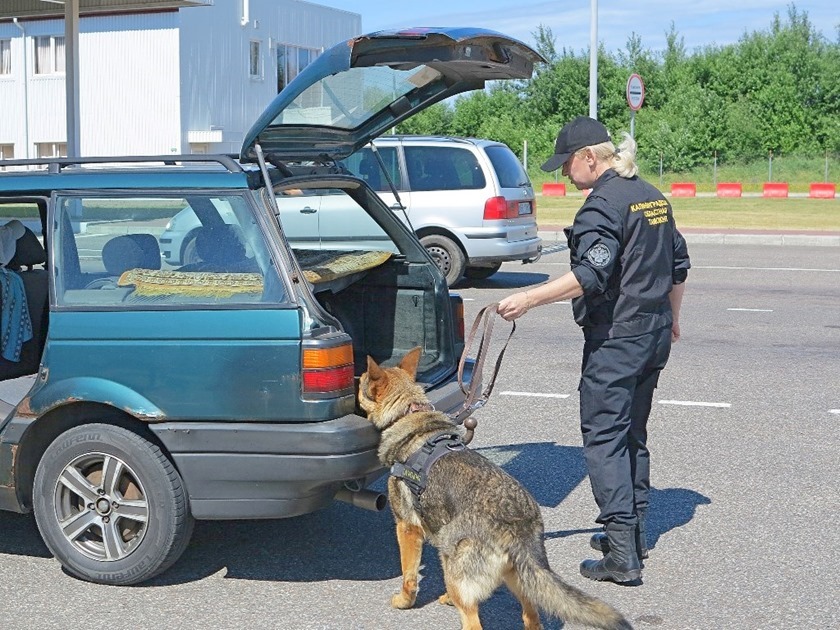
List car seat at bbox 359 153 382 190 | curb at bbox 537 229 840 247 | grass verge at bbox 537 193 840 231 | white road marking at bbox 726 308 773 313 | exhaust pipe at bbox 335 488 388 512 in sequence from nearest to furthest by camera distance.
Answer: exhaust pipe at bbox 335 488 388 512 → white road marking at bbox 726 308 773 313 → car seat at bbox 359 153 382 190 → curb at bbox 537 229 840 247 → grass verge at bbox 537 193 840 231

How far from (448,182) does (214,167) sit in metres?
9.13

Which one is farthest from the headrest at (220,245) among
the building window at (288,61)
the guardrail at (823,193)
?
the building window at (288,61)

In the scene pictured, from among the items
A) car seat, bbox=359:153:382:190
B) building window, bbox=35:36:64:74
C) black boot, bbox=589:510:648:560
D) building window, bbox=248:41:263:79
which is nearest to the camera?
black boot, bbox=589:510:648:560

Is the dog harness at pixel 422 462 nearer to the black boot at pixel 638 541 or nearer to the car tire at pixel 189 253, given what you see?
the black boot at pixel 638 541

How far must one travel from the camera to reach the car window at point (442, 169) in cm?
1361

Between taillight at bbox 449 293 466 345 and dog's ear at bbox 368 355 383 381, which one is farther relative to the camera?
taillight at bbox 449 293 466 345

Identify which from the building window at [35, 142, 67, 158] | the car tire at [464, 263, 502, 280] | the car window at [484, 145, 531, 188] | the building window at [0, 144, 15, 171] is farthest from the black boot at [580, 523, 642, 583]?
the building window at [0, 144, 15, 171]

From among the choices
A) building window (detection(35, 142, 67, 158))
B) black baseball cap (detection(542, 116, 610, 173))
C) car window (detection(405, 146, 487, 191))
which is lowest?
black baseball cap (detection(542, 116, 610, 173))

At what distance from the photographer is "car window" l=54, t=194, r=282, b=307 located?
444 centimetres

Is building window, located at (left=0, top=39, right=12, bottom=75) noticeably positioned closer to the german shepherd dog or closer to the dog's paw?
the german shepherd dog

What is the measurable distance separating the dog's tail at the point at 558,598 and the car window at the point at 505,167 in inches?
398

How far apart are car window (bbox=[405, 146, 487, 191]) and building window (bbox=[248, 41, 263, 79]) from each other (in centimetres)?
2613

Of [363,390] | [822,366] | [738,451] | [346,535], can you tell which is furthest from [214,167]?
[822,366]

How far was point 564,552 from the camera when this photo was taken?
5027 millimetres
